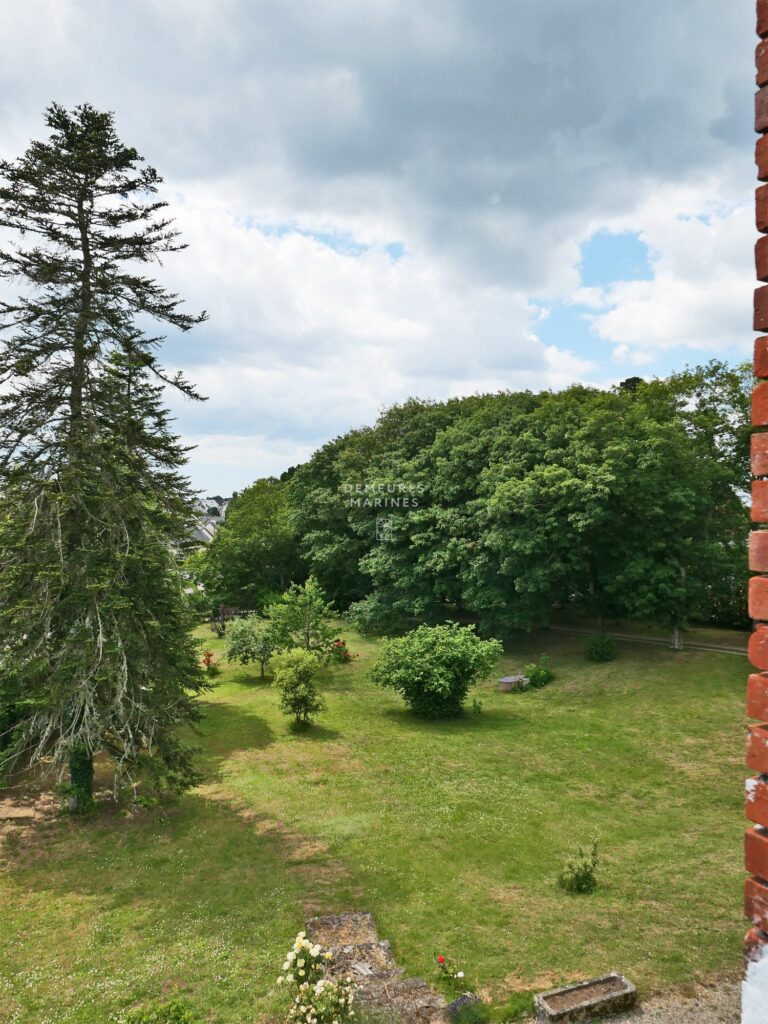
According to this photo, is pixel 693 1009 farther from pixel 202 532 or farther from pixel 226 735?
pixel 202 532

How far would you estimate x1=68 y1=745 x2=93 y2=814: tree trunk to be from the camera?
12.9 m

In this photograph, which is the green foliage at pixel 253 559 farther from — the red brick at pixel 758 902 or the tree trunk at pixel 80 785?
the red brick at pixel 758 902

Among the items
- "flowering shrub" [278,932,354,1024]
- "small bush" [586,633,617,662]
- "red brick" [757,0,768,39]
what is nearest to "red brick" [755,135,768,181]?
"red brick" [757,0,768,39]

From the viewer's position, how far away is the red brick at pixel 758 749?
3047 mm

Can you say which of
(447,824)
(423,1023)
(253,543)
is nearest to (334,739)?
(447,824)

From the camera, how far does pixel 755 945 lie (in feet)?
10.2

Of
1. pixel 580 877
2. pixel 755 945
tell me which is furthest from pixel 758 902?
pixel 580 877

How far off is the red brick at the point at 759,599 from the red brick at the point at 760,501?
308mm

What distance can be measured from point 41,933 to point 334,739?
32.6 ft

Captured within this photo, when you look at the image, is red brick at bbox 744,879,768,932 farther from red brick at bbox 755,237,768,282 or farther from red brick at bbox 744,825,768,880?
red brick at bbox 755,237,768,282

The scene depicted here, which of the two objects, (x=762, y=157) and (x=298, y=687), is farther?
(x=298, y=687)

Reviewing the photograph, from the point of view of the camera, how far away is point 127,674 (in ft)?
36.2

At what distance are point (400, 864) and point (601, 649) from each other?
16821 mm

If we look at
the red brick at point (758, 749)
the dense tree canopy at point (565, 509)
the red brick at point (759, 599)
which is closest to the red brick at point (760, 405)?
the red brick at point (759, 599)
